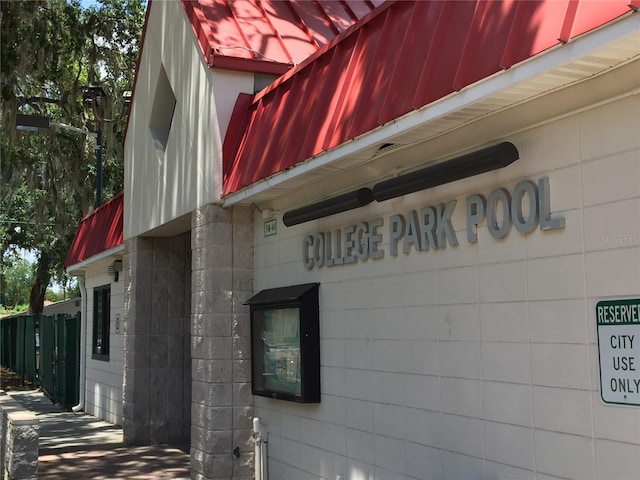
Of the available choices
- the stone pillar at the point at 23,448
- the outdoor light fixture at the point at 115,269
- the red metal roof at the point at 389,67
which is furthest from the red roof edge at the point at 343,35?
the outdoor light fixture at the point at 115,269

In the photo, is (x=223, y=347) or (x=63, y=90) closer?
(x=223, y=347)

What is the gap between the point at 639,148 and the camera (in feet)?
13.5

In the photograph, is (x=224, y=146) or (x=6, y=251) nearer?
(x=224, y=146)

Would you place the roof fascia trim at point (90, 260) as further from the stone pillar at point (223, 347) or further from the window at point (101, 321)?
the stone pillar at point (223, 347)

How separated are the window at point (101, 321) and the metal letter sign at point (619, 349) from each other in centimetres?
1258

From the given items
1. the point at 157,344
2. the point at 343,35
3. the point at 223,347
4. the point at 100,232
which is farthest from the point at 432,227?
the point at 100,232

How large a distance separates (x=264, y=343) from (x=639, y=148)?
4981 millimetres

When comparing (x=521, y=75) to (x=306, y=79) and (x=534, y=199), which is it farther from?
(x=306, y=79)

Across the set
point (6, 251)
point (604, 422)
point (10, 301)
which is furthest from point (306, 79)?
point (10, 301)

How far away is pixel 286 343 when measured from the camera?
7738mm

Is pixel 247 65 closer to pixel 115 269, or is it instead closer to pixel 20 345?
pixel 115 269

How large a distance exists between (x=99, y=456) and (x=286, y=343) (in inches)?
187

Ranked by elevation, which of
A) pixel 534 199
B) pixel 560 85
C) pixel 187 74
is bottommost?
pixel 534 199

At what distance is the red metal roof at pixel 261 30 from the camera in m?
8.65
